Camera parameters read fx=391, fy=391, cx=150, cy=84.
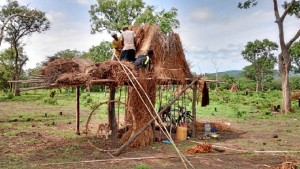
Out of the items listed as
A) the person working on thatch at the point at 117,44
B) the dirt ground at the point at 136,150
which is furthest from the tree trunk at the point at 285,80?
the person working on thatch at the point at 117,44

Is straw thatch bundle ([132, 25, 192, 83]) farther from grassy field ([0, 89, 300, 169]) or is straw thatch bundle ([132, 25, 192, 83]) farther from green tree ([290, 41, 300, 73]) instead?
green tree ([290, 41, 300, 73])

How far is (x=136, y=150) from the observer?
12.2m

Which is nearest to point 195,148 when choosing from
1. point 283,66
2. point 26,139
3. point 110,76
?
point 110,76

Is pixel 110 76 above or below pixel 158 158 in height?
above

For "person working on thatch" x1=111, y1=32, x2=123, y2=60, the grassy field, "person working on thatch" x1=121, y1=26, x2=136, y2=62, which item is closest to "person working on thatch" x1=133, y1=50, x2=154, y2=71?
"person working on thatch" x1=121, y1=26, x2=136, y2=62

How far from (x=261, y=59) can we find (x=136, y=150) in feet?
169

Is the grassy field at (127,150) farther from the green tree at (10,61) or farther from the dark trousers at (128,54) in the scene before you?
the green tree at (10,61)

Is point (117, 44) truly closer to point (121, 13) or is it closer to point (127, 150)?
point (127, 150)

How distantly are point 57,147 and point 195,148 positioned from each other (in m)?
4.38

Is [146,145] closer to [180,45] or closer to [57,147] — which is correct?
[57,147]

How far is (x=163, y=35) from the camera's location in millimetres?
14336

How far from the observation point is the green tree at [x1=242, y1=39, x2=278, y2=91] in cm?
5975

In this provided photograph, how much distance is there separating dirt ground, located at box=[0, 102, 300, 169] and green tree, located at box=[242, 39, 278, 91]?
42.9 m

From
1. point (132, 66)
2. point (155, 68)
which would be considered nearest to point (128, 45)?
point (155, 68)
